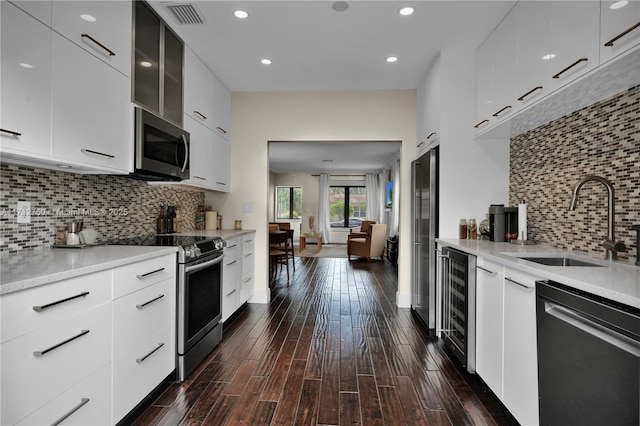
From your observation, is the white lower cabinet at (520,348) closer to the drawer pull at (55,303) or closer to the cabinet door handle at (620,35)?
the cabinet door handle at (620,35)

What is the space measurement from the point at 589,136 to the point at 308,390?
2375 millimetres

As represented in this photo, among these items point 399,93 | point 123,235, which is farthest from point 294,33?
point 123,235

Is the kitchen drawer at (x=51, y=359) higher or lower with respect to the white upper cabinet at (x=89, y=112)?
lower

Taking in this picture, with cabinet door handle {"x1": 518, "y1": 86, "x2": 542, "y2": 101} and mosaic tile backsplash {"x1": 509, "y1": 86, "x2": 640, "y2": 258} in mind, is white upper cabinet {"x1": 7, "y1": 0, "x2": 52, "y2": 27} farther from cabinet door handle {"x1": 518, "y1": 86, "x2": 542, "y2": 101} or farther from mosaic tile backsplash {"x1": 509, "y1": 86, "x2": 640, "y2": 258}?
mosaic tile backsplash {"x1": 509, "y1": 86, "x2": 640, "y2": 258}

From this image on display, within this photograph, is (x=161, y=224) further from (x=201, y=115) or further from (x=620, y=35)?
(x=620, y=35)

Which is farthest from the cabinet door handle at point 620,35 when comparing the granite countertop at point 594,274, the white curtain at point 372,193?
the white curtain at point 372,193

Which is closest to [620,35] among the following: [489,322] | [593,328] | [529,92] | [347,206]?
[529,92]

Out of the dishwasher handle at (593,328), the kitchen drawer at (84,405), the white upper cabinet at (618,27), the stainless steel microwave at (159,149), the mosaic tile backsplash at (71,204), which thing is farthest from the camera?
the stainless steel microwave at (159,149)

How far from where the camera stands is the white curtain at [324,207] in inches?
439

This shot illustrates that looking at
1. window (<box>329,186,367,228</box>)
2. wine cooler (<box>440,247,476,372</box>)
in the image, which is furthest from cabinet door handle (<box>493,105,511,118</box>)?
window (<box>329,186,367,228</box>)

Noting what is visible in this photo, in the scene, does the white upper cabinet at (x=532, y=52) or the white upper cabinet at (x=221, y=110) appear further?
the white upper cabinet at (x=221, y=110)

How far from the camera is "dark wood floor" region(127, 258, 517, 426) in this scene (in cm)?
182

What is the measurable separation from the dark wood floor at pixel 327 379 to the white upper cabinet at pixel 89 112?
4.79ft

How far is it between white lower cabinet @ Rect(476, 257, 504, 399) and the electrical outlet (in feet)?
8.69
